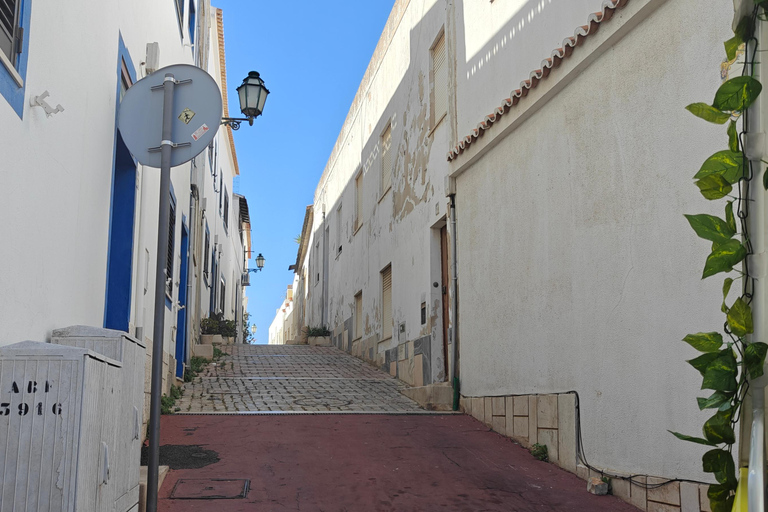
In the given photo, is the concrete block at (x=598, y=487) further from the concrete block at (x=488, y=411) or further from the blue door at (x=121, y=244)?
the blue door at (x=121, y=244)

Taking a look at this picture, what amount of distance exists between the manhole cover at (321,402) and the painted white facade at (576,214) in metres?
1.41

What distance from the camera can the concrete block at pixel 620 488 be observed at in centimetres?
587

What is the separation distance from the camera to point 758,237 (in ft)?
7.73

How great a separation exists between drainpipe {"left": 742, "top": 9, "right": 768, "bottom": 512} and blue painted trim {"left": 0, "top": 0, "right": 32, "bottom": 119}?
290 centimetres

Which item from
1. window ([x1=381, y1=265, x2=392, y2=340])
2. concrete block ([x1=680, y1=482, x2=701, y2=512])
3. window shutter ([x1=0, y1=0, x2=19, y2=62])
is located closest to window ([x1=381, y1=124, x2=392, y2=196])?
window ([x1=381, y1=265, x2=392, y2=340])

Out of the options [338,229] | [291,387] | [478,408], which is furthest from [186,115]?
[338,229]

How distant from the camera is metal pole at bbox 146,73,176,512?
13.1ft

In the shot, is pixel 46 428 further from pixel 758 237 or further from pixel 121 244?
pixel 121 244

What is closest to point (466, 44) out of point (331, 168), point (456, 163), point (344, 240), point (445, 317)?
point (456, 163)

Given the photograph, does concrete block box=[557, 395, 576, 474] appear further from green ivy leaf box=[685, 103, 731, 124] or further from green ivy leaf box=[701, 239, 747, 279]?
green ivy leaf box=[685, 103, 731, 124]

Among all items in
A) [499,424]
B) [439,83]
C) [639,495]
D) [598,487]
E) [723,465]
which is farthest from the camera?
[439,83]

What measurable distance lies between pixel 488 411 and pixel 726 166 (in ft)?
22.5

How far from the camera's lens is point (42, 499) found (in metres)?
3.08

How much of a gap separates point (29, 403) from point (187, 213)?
1005 cm
